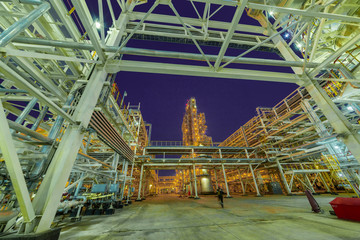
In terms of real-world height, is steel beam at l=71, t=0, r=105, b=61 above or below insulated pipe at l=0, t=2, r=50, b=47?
above

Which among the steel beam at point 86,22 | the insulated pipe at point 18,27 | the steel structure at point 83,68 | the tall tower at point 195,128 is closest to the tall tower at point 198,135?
the tall tower at point 195,128

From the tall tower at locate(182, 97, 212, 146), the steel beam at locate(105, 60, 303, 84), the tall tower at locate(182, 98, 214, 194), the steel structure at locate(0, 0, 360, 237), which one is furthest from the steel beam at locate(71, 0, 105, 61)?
the tall tower at locate(182, 97, 212, 146)

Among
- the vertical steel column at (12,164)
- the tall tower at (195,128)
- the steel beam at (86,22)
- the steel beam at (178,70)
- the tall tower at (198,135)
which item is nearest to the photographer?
the vertical steel column at (12,164)

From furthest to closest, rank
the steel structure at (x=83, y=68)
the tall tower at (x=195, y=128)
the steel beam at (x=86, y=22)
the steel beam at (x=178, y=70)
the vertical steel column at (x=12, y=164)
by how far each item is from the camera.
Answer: the tall tower at (x=195, y=128), the steel beam at (x=178, y=70), the steel beam at (x=86, y=22), the steel structure at (x=83, y=68), the vertical steel column at (x=12, y=164)

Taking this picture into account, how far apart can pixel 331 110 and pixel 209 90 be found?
84015mm

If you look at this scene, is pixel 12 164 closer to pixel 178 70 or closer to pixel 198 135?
pixel 178 70

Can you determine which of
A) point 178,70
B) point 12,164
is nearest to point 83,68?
point 178,70

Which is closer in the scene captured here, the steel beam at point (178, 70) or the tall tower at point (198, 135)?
the steel beam at point (178, 70)

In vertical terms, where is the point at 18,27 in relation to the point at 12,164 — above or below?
above

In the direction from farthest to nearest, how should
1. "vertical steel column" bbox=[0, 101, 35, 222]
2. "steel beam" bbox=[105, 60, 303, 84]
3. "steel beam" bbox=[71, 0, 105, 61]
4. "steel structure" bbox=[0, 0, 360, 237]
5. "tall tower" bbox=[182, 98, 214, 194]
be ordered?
1. "tall tower" bbox=[182, 98, 214, 194]
2. "steel beam" bbox=[105, 60, 303, 84]
3. "steel beam" bbox=[71, 0, 105, 61]
4. "steel structure" bbox=[0, 0, 360, 237]
5. "vertical steel column" bbox=[0, 101, 35, 222]

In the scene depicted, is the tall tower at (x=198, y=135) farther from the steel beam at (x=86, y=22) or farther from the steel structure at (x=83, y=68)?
the steel beam at (x=86, y=22)

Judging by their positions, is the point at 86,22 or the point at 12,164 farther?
the point at 86,22

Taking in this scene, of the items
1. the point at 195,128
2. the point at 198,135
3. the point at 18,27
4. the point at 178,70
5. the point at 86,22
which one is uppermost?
the point at 195,128

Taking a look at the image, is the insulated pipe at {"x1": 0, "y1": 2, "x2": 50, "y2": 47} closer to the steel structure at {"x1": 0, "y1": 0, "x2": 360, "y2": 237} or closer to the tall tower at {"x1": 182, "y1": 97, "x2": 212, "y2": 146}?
the steel structure at {"x1": 0, "y1": 0, "x2": 360, "y2": 237}
